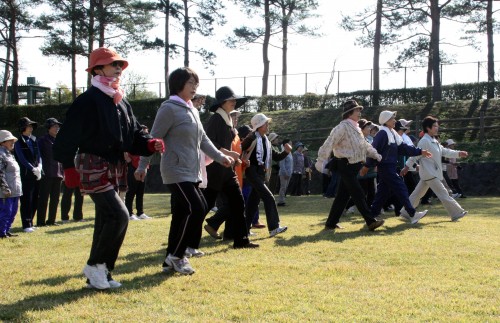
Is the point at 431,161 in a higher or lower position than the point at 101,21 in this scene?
lower

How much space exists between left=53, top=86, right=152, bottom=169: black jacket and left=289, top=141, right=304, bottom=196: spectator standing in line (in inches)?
592

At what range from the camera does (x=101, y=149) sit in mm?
5141

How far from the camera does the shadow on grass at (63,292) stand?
458 cm

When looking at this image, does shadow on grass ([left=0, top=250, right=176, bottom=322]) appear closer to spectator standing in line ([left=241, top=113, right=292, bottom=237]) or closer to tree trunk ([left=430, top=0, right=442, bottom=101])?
spectator standing in line ([left=241, top=113, right=292, bottom=237])

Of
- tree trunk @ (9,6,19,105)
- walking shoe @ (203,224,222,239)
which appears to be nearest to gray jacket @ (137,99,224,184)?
walking shoe @ (203,224,222,239)

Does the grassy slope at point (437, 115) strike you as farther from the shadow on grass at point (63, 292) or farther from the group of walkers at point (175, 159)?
the shadow on grass at point (63, 292)

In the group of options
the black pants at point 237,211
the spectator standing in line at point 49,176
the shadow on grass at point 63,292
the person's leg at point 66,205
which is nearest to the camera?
the shadow on grass at point 63,292

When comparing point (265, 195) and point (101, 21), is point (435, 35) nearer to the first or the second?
point (101, 21)

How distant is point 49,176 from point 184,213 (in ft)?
22.2

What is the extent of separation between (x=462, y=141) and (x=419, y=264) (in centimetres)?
2023

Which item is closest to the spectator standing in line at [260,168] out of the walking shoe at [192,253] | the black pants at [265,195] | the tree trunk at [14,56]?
the black pants at [265,195]

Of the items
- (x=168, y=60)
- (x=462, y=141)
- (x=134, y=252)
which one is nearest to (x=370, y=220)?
(x=134, y=252)

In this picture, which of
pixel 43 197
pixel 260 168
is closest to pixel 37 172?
pixel 43 197

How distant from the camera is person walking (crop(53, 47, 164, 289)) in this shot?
5070 mm
